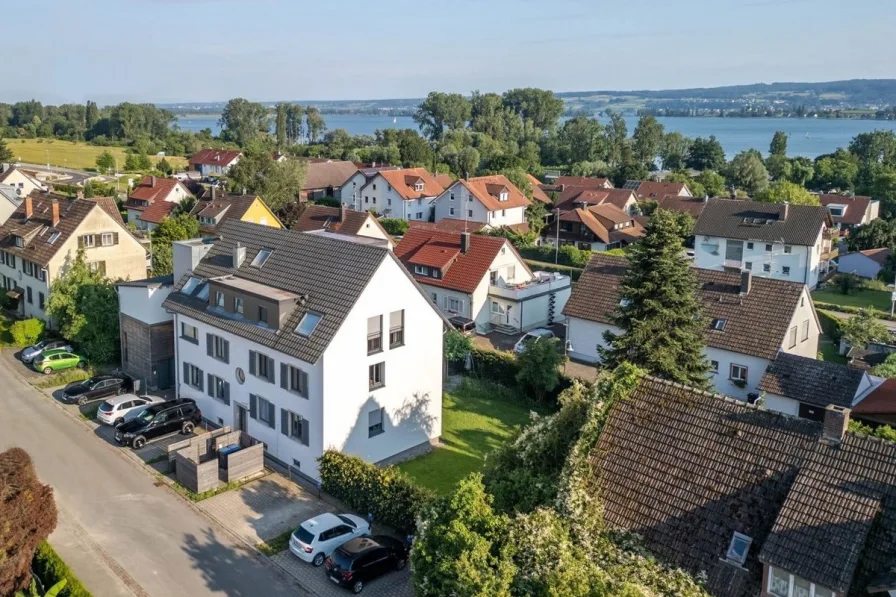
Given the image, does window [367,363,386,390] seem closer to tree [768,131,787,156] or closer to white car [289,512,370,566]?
white car [289,512,370,566]

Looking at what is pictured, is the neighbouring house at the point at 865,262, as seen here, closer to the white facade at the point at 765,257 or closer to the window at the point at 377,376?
the white facade at the point at 765,257

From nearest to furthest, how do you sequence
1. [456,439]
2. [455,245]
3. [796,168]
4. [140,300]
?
[456,439], [140,300], [455,245], [796,168]

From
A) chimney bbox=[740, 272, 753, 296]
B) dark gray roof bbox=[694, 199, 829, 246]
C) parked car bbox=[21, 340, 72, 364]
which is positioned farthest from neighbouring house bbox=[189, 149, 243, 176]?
chimney bbox=[740, 272, 753, 296]

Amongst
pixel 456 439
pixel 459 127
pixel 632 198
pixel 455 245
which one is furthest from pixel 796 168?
pixel 456 439

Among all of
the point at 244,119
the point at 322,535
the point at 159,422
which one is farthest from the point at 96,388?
the point at 244,119

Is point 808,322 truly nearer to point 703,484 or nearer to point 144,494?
point 703,484

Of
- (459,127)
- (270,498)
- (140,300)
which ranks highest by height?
(459,127)

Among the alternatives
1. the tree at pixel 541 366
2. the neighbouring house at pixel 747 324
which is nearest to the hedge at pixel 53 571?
the tree at pixel 541 366

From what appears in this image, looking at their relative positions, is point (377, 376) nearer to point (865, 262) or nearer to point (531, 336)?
point (531, 336)
